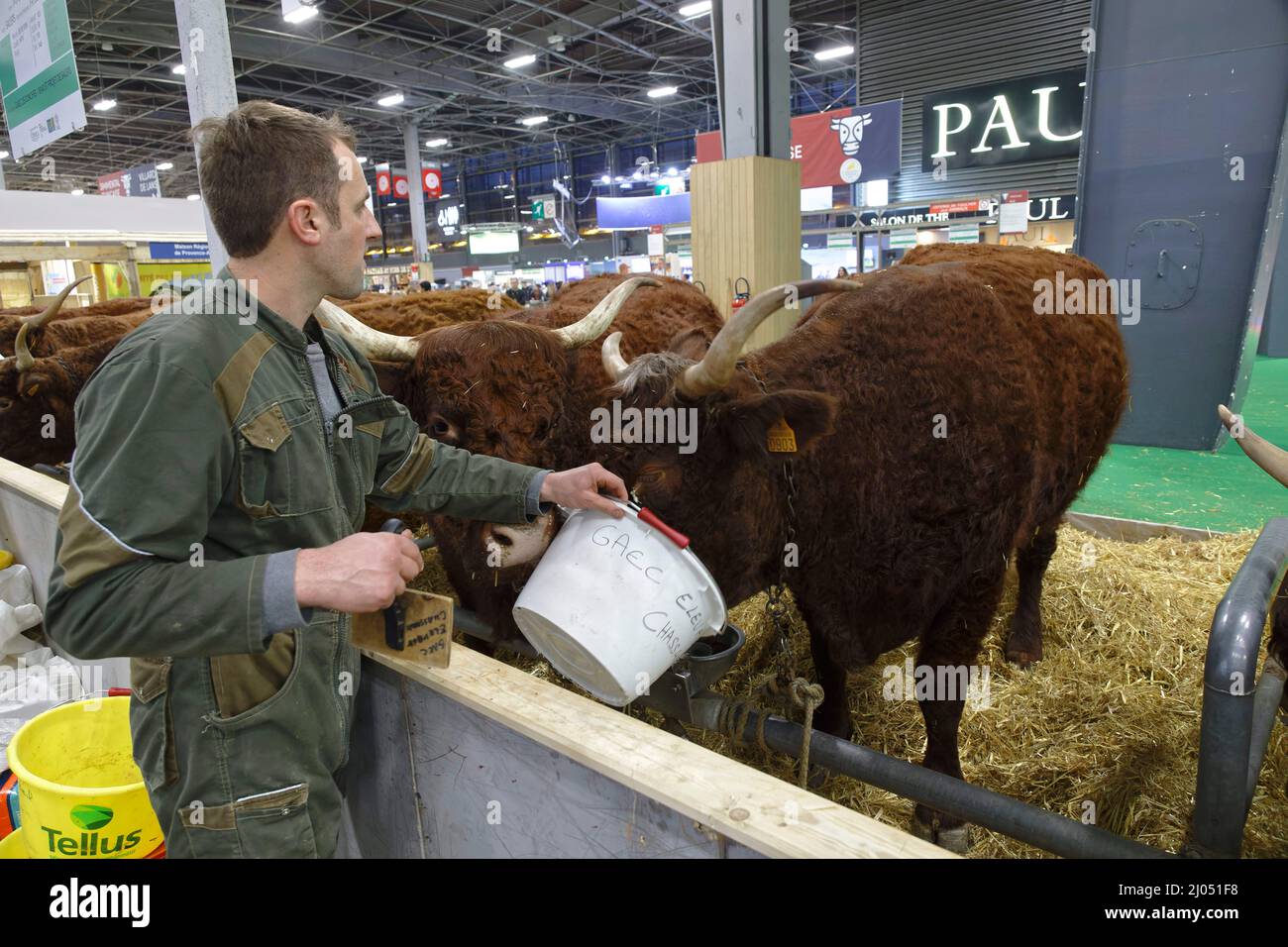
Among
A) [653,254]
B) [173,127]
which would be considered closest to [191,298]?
[653,254]

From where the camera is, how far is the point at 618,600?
1822mm

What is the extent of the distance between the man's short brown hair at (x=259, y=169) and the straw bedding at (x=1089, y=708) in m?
1.94

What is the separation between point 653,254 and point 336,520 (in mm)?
13686

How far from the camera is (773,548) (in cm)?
262

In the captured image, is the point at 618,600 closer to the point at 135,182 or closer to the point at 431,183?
the point at 135,182

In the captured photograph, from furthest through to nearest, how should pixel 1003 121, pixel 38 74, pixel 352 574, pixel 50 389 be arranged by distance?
1. pixel 1003 121
2. pixel 50 389
3. pixel 38 74
4. pixel 352 574

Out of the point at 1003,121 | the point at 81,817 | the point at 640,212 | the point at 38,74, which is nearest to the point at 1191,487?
the point at 81,817

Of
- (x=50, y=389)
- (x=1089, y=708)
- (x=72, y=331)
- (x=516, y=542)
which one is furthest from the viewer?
(x=72, y=331)

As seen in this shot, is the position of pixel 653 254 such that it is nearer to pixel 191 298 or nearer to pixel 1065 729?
pixel 1065 729

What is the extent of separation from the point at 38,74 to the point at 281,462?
5228mm

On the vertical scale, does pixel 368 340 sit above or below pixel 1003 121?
below

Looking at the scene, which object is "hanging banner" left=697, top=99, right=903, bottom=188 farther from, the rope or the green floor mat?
the rope

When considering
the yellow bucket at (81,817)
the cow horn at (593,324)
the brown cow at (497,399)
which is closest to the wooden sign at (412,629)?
the brown cow at (497,399)
